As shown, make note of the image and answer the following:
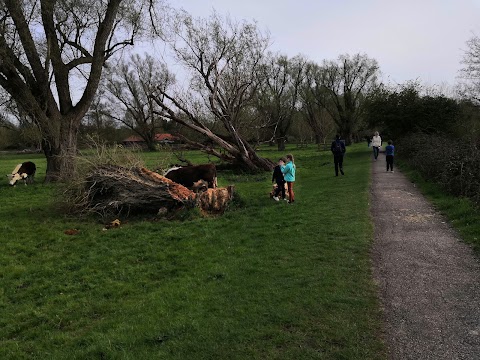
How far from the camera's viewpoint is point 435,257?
21.7ft

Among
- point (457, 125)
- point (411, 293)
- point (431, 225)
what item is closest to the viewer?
point (411, 293)

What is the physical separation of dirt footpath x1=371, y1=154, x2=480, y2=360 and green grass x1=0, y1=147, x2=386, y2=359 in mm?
229

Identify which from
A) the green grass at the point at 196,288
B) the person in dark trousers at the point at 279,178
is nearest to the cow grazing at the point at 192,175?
the person in dark trousers at the point at 279,178

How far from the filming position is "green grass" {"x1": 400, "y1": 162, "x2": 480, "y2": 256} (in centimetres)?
767

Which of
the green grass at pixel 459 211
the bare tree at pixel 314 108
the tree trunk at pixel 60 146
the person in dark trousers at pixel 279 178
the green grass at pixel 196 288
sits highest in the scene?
the bare tree at pixel 314 108

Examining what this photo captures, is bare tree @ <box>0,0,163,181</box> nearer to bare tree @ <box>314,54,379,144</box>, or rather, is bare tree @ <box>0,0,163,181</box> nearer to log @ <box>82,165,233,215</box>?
log @ <box>82,165,233,215</box>

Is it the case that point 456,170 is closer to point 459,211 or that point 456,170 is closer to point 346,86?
point 459,211

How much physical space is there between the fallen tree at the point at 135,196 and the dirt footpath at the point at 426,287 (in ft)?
16.0

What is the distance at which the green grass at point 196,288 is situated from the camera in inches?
168

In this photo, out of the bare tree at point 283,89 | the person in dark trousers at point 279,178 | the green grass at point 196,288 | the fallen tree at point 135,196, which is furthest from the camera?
the bare tree at point 283,89

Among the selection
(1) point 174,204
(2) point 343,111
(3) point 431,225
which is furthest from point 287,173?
(2) point 343,111

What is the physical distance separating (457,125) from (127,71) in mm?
50248

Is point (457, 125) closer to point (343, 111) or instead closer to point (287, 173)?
point (287, 173)

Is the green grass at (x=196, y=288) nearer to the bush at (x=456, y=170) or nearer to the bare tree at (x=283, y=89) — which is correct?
the bush at (x=456, y=170)
